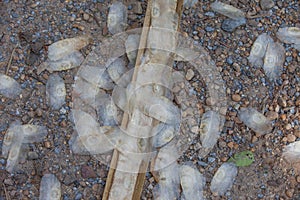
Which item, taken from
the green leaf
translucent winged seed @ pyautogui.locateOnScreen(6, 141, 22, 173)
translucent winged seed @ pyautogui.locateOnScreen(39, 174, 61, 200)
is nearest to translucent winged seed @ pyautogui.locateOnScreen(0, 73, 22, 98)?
translucent winged seed @ pyautogui.locateOnScreen(6, 141, 22, 173)

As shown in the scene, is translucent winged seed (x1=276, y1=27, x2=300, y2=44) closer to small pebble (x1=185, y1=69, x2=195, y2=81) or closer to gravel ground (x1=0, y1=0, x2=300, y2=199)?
gravel ground (x1=0, y1=0, x2=300, y2=199)

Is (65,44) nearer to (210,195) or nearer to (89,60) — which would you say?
(89,60)

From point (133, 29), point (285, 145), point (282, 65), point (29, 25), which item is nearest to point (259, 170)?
point (285, 145)

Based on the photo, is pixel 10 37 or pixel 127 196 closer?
pixel 127 196

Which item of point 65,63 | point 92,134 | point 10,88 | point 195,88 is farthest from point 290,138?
point 10,88

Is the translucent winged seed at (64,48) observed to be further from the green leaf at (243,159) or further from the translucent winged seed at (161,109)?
the green leaf at (243,159)

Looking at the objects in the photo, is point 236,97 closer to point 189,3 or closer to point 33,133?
point 189,3

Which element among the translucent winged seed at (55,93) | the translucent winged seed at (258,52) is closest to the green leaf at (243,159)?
the translucent winged seed at (258,52)
